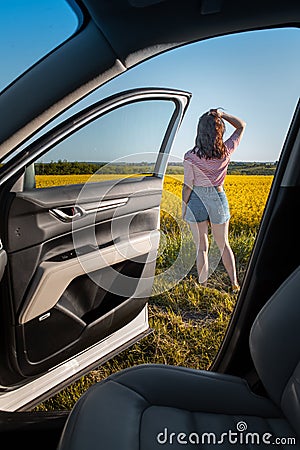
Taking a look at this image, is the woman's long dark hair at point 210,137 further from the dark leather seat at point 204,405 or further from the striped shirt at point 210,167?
the dark leather seat at point 204,405

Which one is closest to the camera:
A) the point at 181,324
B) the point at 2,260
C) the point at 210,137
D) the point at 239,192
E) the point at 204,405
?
the point at 204,405

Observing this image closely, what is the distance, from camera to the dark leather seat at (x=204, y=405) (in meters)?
1.03

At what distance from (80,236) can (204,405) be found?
0.70m

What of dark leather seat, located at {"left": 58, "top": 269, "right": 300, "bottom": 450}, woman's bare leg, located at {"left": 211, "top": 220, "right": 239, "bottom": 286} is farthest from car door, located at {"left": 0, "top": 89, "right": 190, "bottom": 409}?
dark leather seat, located at {"left": 58, "top": 269, "right": 300, "bottom": 450}

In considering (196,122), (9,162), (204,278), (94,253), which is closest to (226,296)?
(204,278)

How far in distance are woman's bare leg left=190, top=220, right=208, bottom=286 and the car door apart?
0.64 feet

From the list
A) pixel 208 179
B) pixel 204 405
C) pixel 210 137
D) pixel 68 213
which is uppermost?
pixel 210 137

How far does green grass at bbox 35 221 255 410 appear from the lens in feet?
5.69

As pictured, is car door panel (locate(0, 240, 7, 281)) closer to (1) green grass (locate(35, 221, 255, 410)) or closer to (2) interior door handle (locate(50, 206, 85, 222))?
(2) interior door handle (locate(50, 206, 85, 222))

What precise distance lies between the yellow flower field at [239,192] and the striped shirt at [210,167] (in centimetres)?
3

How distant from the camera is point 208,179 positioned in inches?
62.2

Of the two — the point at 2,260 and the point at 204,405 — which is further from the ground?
the point at 2,260

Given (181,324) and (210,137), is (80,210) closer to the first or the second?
(210,137)

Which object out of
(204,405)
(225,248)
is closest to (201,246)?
A: (225,248)
